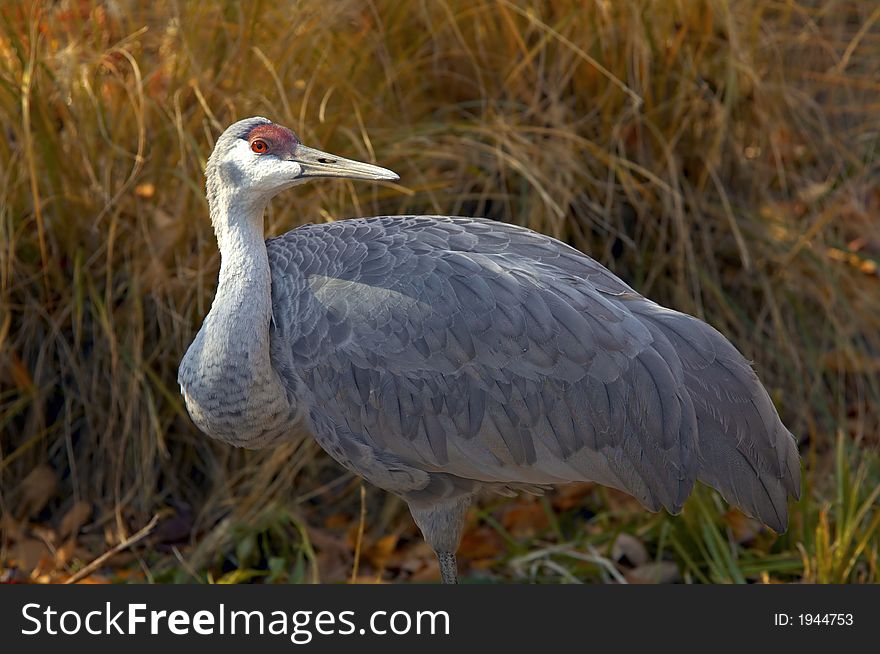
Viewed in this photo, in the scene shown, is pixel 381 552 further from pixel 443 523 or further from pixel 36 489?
pixel 36 489

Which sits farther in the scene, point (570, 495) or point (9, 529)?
point (570, 495)

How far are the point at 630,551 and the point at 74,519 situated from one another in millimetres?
2162

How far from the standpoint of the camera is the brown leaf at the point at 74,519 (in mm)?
4922

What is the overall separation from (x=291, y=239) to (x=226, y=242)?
254 millimetres

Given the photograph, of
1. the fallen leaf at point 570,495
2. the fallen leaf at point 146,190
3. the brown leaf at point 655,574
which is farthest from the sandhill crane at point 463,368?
the fallen leaf at point 570,495

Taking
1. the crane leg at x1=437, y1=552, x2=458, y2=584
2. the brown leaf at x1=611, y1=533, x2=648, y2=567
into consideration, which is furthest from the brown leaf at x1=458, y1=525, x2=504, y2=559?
the crane leg at x1=437, y1=552, x2=458, y2=584

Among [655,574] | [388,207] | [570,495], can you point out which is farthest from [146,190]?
[655,574]

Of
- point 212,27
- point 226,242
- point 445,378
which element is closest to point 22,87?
point 212,27

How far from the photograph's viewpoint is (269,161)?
372 centimetres

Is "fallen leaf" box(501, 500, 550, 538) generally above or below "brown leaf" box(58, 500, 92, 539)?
below

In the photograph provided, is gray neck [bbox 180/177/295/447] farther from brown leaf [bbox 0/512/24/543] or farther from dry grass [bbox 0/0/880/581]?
brown leaf [bbox 0/512/24/543]

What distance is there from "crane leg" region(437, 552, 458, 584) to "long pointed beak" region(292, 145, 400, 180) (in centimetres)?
122

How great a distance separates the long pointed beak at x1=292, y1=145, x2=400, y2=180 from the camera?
11.9 ft

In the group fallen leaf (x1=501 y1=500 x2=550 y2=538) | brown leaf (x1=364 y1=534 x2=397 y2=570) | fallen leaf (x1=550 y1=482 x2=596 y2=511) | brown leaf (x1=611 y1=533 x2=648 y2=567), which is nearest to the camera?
brown leaf (x1=611 y1=533 x2=648 y2=567)
